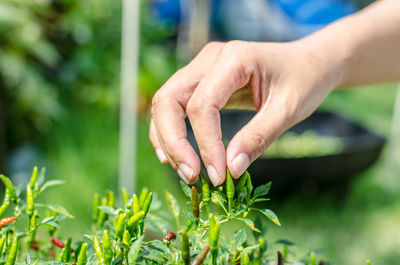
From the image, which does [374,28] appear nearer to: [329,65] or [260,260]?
[329,65]

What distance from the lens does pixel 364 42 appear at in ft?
3.53

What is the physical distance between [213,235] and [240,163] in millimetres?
208

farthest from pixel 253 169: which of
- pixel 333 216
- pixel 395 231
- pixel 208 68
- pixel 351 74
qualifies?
pixel 208 68

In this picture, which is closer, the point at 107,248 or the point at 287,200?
the point at 107,248

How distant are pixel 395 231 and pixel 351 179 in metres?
0.40

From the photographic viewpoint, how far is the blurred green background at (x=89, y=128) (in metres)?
2.61

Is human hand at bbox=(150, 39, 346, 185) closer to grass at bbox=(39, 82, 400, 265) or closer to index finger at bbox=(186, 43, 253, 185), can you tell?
index finger at bbox=(186, 43, 253, 185)

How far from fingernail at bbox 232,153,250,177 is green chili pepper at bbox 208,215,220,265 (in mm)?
176

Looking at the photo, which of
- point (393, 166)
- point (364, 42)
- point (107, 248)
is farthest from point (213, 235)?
point (393, 166)

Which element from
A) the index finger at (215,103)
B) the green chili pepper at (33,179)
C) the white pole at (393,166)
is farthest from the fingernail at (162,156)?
the white pole at (393,166)

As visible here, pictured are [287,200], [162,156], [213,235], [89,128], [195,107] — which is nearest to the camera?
[213,235]

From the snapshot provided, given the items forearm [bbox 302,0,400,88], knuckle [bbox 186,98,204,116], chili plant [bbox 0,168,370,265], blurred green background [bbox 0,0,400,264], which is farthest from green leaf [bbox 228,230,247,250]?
blurred green background [bbox 0,0,400,264]

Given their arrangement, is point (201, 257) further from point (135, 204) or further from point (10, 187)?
point (10, 187)

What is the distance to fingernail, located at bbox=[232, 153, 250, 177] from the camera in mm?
754
